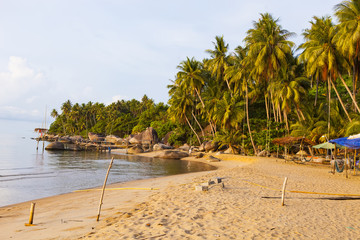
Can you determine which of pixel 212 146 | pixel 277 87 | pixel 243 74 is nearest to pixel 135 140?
→ pixel 212 146

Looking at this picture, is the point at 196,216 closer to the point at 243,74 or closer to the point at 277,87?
the point at 277,87

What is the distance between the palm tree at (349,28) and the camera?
62.0ft

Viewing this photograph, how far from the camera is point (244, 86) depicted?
32.1 metres

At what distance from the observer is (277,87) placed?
27.5 meters

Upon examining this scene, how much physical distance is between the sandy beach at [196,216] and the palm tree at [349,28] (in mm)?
13205

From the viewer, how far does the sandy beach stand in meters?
5.71

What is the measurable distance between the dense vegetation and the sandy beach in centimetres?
1403

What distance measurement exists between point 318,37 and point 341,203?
19.3m

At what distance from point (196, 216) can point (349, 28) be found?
19825mm

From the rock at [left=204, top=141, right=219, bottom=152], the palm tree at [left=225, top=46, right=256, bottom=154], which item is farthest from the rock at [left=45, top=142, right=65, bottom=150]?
the palm tree at [left=225, top=46, right=256, bottom=154]

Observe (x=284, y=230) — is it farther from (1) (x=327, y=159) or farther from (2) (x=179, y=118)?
(2) (x=179, y=118)

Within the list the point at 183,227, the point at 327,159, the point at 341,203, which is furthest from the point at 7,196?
the point at 327,159

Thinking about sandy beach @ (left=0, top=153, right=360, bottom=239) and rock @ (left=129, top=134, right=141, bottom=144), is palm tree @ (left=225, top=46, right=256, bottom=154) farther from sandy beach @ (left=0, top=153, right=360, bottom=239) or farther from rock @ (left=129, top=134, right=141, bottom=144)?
rock @ (left=129, top=134, right=141, bottom=144)

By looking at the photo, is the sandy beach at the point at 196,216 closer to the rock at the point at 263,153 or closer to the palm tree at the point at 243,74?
the rock at the point at 263,153
